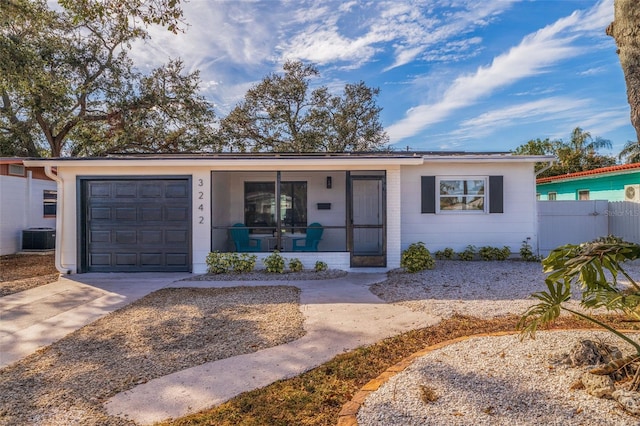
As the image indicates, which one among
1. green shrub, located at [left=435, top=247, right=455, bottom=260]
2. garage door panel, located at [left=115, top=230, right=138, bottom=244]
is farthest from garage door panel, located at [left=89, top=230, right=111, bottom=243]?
green shrub, located at [left=435, top=247, right=455, bottom=260]

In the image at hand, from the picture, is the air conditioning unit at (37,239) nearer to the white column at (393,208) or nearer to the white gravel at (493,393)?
the white column at (393,208)

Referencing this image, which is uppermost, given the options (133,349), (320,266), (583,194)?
(583,194)

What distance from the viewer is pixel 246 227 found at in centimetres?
845

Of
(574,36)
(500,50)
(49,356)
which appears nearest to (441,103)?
(500,50)

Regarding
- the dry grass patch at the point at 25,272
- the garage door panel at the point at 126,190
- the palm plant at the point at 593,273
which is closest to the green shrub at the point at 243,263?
the garage door panel at the point at 126,190

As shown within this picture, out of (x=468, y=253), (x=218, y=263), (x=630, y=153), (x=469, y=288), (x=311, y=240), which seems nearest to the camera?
(x=469, y=288)

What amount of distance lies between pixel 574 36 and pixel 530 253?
5.34 metres

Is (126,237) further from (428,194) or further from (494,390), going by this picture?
(494,390)

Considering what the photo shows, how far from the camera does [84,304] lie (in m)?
5.82

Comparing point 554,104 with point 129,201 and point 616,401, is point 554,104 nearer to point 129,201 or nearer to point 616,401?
point 616,401

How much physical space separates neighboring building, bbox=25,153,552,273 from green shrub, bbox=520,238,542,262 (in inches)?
5.4

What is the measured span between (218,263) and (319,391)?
5819mm

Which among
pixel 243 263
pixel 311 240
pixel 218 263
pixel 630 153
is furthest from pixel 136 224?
pixel 630 153

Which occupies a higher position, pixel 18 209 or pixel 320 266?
pixel 18 209
